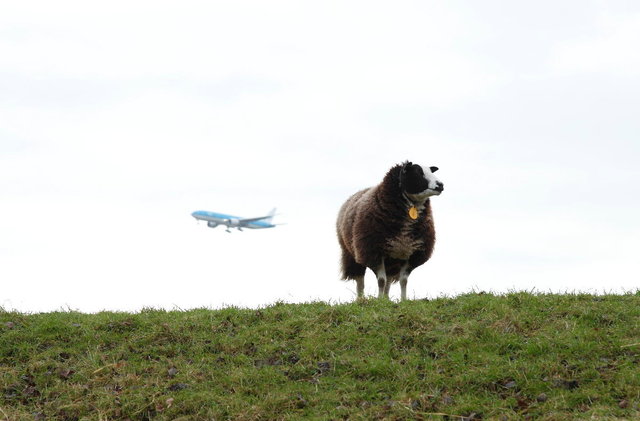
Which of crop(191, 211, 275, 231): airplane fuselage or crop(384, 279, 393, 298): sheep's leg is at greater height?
crop(191, 211, 275, 231): airplane fuselage

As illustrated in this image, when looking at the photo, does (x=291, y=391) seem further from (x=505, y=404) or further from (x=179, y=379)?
(x=505, y=404)

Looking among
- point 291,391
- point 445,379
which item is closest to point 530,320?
point 445,379

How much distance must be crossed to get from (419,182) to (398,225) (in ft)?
3.46

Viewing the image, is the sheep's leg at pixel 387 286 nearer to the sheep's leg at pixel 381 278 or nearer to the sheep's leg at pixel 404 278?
the sheep's leg at pixel 381 278

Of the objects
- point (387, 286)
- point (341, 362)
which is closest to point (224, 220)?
point (387, 286)

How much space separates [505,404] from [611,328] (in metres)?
2.86

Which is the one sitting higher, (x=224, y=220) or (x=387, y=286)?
(x=224, y=220)

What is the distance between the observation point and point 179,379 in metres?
12.1

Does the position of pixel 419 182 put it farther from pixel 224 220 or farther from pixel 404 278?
pixel 224 220

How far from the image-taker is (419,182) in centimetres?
1806

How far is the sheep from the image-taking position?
17953 millimetres

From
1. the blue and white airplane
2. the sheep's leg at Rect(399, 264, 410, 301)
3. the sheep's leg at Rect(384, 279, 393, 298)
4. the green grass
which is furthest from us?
the blue and white airplane

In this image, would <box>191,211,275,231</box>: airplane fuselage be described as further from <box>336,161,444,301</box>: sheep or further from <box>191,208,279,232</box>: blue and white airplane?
<box>336,161,444,301</box>: sheep

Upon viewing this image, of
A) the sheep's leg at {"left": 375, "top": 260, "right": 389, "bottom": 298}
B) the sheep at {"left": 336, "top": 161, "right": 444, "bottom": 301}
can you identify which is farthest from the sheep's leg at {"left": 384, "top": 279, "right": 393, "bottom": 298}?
the sheep's leg at {"left": 375, "top": 260, "right": 389, "bottom": 298}
